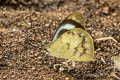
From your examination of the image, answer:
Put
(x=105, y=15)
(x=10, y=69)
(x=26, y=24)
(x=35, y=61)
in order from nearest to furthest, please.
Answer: (x=10, y=69) < (x=35, y=61) < (x=26, y=24) < (x=105, y=15)

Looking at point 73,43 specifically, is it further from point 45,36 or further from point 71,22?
point 45,36

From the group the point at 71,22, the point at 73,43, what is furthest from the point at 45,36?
the point at 73,43

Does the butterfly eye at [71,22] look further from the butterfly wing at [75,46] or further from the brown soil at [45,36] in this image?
the brown soil at [45,36]

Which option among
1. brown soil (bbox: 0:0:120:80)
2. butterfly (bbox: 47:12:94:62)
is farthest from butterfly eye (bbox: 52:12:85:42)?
brown soil (bbox: 0:0:120:80)

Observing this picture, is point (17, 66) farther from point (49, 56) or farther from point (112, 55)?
point (112, 55)

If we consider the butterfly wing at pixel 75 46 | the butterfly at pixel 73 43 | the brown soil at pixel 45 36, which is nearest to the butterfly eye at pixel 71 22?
the butterfly at pixel 73 43

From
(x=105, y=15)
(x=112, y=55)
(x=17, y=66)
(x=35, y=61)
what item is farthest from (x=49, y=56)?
(x=105, y=15)
